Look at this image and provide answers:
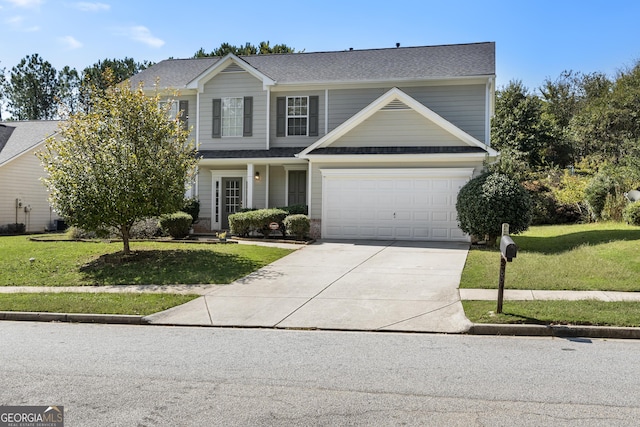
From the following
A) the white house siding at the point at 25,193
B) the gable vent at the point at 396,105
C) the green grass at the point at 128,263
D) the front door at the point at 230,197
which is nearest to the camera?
the green grass at the point at 128,263

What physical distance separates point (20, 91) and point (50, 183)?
47210 mm

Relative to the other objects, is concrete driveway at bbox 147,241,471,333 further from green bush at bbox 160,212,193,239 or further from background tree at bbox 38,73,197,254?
green bush at bbox 160,212,193,239

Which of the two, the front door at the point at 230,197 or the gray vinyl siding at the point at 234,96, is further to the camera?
the front door at the point at 230,197

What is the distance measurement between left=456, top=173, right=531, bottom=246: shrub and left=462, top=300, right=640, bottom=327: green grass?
22.3ft

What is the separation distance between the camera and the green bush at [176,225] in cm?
1897

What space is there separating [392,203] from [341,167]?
7.60 feet

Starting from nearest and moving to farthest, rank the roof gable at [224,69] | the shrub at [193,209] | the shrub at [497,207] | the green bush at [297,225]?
the shrub at [497,207]
the green bush at [297,225]
the shrub at [193,209]
the roof gable at [224,69]

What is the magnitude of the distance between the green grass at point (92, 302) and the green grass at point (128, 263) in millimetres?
1394

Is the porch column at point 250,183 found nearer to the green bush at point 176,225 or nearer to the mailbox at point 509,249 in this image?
the green bush at point 176,225

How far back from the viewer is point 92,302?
9969 mm

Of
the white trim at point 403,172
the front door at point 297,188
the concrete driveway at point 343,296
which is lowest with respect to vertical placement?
the concrete driveway at point 343,296

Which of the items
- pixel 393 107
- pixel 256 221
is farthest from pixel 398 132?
pixel 256 221

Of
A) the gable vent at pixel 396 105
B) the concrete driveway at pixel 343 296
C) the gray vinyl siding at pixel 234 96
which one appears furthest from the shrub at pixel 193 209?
the gable vent at pixel 396 105

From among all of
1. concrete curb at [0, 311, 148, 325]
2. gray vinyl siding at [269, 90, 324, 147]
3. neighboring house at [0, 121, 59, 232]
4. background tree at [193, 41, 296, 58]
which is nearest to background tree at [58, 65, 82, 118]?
background tree at [193, 41, 296, 58]
